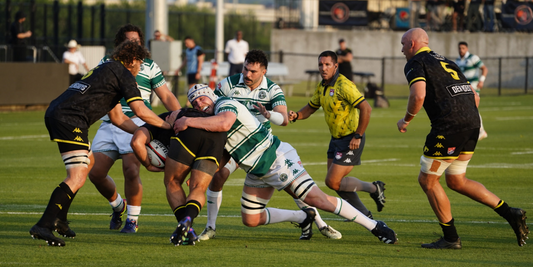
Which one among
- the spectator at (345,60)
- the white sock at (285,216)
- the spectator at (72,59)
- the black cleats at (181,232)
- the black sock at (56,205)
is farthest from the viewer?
the spectator at (345,60)

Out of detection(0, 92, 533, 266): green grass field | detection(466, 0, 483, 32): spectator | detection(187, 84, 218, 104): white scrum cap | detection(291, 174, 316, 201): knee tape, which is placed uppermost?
detection(466, 0, 483, 32): spectator

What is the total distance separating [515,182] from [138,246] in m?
6.98

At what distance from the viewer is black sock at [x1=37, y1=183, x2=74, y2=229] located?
722 cm

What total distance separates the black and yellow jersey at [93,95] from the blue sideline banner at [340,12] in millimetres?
35239

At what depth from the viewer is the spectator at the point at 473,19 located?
38491mm

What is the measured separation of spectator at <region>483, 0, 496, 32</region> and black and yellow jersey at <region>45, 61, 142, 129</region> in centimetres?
3334

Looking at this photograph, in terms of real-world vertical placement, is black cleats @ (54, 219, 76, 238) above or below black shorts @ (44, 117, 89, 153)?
below

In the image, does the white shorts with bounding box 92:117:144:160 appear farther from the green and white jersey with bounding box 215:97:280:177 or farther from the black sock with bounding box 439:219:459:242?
the black sock with bounding box 439:219:459:242

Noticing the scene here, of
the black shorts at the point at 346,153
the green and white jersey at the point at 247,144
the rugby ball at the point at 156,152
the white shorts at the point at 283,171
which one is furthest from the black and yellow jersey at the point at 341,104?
the rugby ball at the point at 156,152

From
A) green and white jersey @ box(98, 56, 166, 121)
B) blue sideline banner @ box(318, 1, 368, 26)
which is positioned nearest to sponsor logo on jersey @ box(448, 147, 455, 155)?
green and white jersey @ box(98, 56, 166, 121)

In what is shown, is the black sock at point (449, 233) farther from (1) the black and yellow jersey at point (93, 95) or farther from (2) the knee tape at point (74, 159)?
(2) the knee tape at point (74, 159)

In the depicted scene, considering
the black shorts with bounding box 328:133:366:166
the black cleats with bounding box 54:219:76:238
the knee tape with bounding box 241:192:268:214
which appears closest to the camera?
the black cleats with bounding box 54:219:76:238

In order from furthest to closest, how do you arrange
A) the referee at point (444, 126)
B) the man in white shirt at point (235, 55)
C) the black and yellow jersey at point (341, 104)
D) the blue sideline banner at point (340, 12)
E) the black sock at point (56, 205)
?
the blue sideline banner at point (340, 12), the man in white shirt at point (235, 55), the black and yellow jersey at point (341, 104), the referee at point (444, 126), the black sock at point (56, 205)

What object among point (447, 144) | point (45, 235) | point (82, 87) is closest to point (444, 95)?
point (447, 144)
